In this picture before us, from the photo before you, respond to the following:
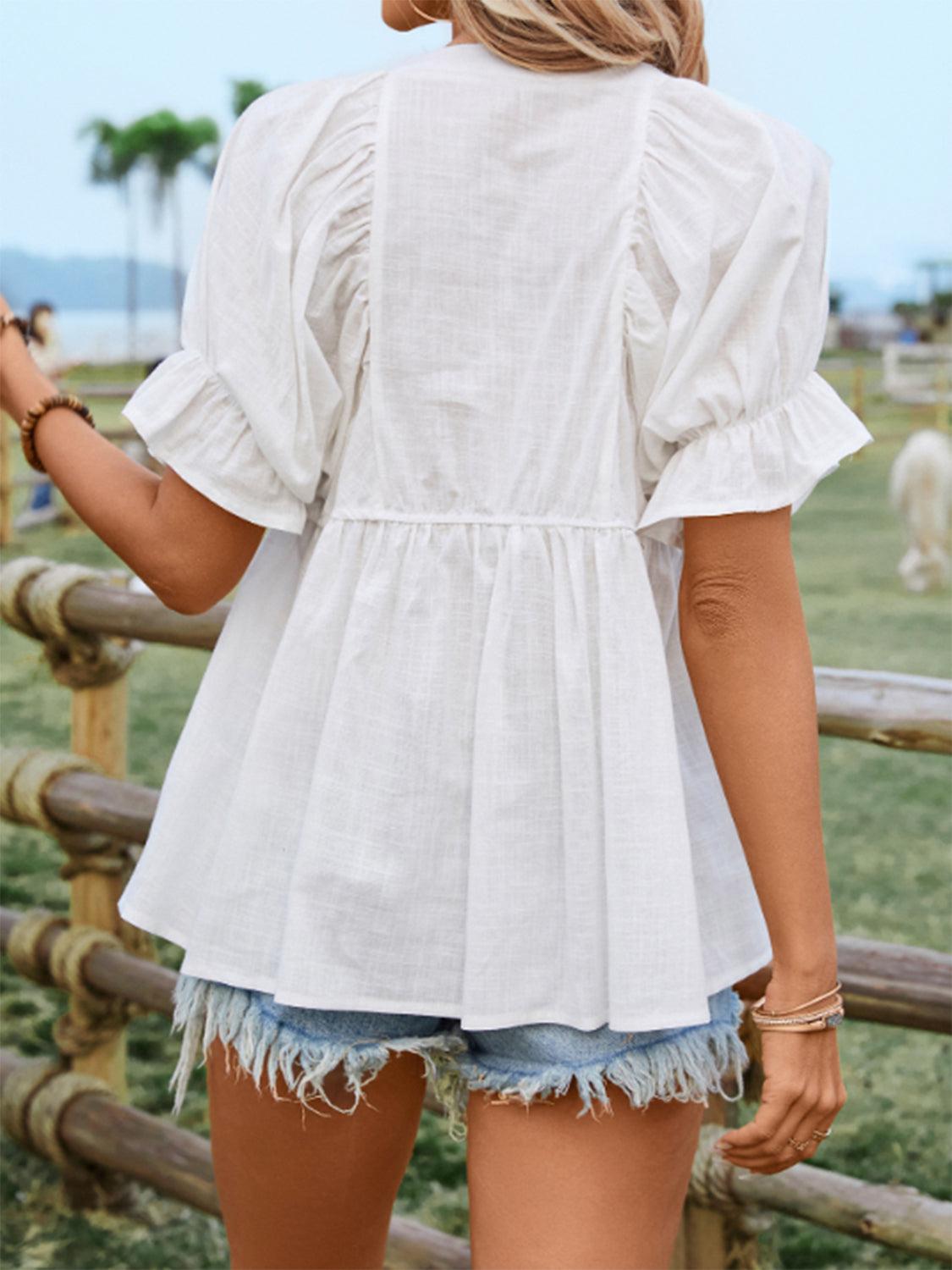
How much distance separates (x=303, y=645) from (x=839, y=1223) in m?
1.50

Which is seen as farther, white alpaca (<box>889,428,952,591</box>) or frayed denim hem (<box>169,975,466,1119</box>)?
white alpaca (<box>889,428,952,591</box>)

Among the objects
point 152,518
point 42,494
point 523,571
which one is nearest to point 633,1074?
point 523,571

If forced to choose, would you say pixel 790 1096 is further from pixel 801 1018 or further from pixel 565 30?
pixel 565 30

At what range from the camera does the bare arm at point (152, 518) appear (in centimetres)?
126

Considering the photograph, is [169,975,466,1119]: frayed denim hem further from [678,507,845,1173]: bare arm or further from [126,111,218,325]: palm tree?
[126,111,218,325]: palm tree

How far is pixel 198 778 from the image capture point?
4.31 ft

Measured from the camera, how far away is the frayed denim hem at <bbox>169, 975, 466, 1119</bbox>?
1.23 metres

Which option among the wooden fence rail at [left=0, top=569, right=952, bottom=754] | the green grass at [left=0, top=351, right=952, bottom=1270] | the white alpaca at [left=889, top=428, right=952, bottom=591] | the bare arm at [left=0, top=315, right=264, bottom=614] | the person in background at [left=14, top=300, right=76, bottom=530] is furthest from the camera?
the person in background at [left=14, top=300, right=76, bottom=530]

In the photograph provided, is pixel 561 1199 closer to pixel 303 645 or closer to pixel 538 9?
pixel 303 645

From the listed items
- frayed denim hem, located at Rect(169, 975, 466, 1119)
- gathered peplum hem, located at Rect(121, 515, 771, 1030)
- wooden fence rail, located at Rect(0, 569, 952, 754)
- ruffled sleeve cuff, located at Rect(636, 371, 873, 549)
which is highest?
ruffled sleeve cuff, located at Rect(636, 371, 873, 549)

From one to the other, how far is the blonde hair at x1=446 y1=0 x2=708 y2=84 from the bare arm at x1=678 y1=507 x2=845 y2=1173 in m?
0.34

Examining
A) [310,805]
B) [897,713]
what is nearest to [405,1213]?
[897,713]

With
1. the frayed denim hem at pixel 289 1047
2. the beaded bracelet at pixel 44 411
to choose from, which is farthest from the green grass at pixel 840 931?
the frayed denim hem at pixel 289 1047

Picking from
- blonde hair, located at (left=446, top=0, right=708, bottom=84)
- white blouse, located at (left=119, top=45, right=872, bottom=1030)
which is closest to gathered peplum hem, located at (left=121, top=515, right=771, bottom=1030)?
white blouse, located at (left=119, top=45, right=872, bottom=1030)
